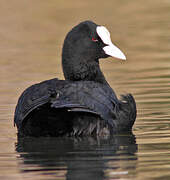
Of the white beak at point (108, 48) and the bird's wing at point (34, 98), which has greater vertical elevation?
the white beak at point (108, 48)

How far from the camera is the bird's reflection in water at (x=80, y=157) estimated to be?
261 inches

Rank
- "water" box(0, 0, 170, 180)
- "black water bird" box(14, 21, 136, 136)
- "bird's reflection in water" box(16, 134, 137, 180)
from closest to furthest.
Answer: "bird's reflection in water" box(16, 134, 137, 180) → "water" box(0, 0, 170, 180) → "black water bird" box(14, 21, 136, 136)

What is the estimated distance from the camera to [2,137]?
28.1ft

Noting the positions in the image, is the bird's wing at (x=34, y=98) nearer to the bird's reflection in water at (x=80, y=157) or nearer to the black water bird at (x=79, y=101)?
the black water bird at (x=79, y=101)

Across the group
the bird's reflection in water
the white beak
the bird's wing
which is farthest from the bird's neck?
the bird's reflection in water

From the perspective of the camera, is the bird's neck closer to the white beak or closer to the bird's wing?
the white beak

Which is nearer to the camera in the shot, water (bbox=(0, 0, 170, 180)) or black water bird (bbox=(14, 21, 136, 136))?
water (bbox=(0, 0, 170, 180))

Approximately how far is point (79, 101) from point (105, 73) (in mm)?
5213

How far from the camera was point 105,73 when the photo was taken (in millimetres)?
12961

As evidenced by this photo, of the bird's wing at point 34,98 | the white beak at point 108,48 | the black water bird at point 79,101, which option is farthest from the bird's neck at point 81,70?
the bird's wing at point 34,98

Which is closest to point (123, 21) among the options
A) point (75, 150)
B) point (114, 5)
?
point (114, 5)

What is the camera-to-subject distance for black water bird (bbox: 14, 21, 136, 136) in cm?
777

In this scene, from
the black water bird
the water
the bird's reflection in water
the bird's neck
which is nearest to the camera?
the bird's reflection in water

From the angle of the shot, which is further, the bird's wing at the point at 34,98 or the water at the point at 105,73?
the bird's wing at the point at 34,98
